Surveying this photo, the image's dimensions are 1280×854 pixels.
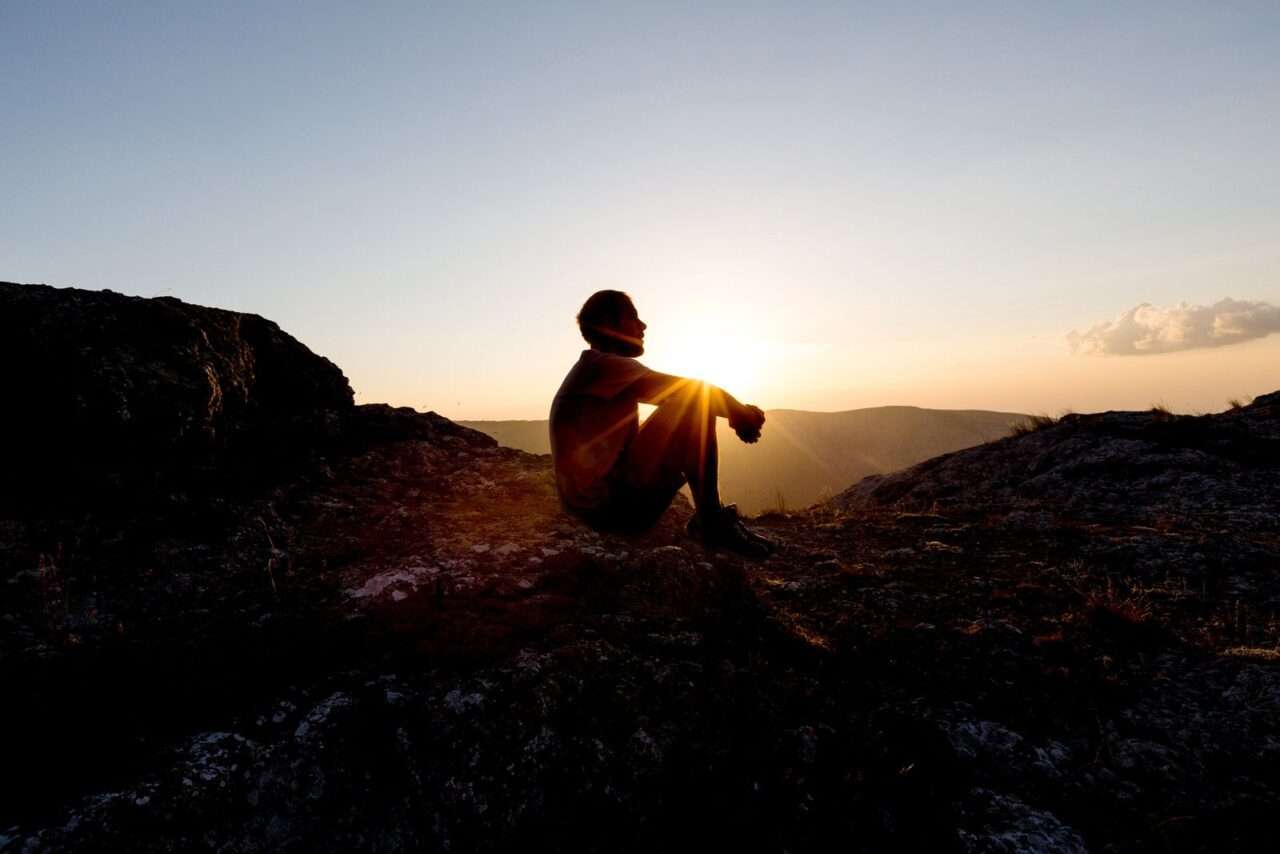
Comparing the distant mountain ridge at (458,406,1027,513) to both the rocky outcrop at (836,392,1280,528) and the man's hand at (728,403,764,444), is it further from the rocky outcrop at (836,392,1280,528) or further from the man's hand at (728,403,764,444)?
the man's hand at (728,403,764,444)

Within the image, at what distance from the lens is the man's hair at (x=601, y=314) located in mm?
5613

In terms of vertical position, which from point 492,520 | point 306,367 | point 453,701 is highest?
point 306,367

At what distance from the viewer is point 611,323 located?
5617 millimetres

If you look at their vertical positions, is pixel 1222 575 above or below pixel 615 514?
below

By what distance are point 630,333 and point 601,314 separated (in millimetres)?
302

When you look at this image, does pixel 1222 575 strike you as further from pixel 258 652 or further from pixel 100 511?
pixel 100 511

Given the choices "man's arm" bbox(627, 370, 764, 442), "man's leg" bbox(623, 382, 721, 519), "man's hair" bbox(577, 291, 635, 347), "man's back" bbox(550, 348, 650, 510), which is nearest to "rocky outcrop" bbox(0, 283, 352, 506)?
"man's back" bbox(550, 348, 650, 510)

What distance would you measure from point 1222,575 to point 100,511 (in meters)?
9.10

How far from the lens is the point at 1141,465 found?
9961 millimetres

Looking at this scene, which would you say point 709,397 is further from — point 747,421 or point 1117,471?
point 1117,471

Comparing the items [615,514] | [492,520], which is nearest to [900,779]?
[615,514]

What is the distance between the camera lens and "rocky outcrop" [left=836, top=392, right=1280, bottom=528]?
873 centimetres

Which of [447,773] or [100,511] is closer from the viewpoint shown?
[447,773]

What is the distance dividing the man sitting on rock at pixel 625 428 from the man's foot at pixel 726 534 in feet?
1.42
